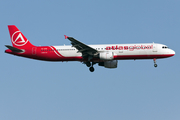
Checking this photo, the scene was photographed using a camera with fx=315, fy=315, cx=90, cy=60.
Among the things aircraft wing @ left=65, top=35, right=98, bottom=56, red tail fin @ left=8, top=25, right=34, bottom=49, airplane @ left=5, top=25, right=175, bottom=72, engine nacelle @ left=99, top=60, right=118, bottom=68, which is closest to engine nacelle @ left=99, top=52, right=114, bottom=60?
airplane @ left=5, top=25, right=175, bottom=72

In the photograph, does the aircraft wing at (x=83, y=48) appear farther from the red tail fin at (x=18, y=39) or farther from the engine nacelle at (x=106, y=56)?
the red tail fin at (x=18, y=39)

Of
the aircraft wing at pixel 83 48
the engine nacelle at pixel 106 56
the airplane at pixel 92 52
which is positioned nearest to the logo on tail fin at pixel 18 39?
the airplane at pixel 92 52

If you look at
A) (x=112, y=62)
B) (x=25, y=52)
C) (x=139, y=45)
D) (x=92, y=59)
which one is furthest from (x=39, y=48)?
(x=139, y=45)

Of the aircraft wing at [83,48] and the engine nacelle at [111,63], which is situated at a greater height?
the aircraft wing at [83,48]

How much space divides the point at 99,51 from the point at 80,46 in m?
3.39

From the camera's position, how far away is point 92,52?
52.6 meters

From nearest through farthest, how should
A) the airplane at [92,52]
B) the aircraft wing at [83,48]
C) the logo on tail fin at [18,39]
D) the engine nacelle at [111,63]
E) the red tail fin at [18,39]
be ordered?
the aircraft wing at [83,48], the airplane at [92,52], the engine nacelle at [111,63], the red tail fin at [18,39], the logo on tail fin at [18,39]

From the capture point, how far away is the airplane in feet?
171

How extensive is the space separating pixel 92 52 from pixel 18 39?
14789mm

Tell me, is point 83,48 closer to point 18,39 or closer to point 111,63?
point 111,63

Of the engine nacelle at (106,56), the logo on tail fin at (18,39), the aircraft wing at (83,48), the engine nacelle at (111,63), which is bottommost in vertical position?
the engine nacelle at (111,63)

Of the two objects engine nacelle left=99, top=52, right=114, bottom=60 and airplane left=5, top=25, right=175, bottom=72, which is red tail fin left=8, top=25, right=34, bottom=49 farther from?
engine nacelle left=99, top=52, right=114, bottom=60

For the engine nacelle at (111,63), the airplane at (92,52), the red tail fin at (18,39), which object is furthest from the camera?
the red tail fin at (18,39)

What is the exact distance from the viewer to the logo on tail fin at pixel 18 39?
2262 inches
